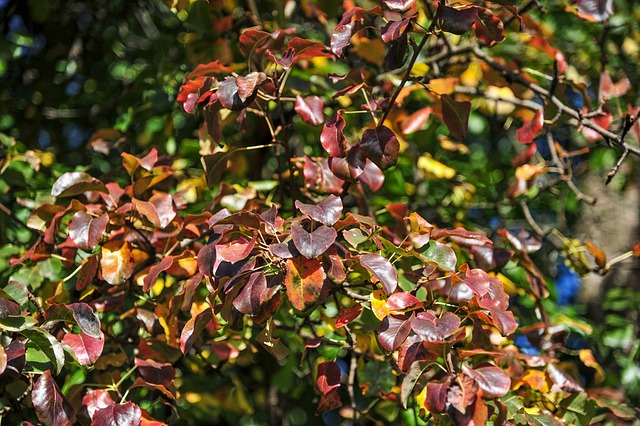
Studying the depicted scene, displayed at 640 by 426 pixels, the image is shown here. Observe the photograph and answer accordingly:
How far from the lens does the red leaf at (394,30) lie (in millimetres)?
1192

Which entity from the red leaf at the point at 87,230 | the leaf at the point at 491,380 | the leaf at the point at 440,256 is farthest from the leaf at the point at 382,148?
the red leaf at the point at 87,230

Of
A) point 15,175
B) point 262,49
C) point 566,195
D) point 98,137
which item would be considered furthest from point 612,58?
point 15,175

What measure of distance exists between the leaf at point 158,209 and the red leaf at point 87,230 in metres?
0.07

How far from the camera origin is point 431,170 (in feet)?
6.73

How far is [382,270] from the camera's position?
118 centimetres

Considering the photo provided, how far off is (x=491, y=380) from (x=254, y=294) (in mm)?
385

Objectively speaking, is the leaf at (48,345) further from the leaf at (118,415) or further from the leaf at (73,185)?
the leaf at (73,185)

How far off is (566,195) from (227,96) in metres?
1.61

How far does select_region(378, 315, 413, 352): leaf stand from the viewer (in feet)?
3.74

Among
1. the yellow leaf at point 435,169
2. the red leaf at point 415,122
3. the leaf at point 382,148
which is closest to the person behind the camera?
the leaf at point 382,148

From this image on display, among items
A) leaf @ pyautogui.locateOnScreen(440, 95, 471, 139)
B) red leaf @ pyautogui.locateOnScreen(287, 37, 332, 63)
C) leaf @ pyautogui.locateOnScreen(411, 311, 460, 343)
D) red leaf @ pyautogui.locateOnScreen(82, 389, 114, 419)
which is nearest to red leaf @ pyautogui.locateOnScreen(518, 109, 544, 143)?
leaf @ pyautogui.locateOnScreen(440, 95, 471, 139)

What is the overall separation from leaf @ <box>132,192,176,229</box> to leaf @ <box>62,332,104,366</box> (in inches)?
9.3

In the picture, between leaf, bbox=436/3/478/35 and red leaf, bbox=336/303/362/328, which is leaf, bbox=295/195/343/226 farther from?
leaf, bbox=436/3/478/35

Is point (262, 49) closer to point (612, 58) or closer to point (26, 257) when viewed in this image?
point (26, 257)
